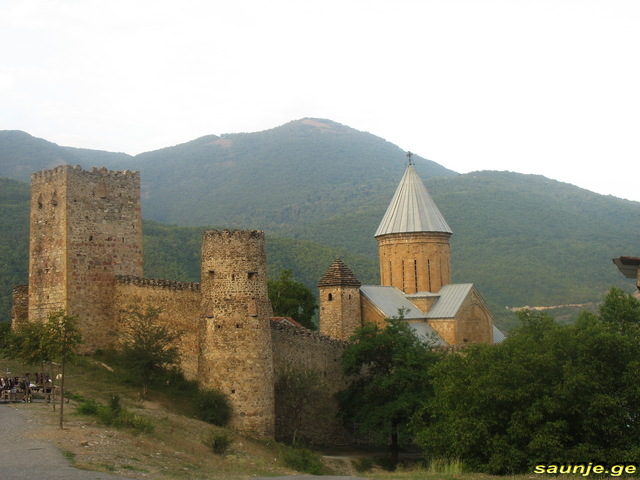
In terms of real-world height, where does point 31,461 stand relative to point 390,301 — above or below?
below

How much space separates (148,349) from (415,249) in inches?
600

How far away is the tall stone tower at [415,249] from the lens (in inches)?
1350

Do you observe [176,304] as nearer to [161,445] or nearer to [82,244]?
[82,244]

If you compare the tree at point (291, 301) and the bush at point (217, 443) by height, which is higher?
the tree at point (291, 301)

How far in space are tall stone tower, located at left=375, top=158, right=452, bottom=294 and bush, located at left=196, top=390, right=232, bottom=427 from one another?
14.9m

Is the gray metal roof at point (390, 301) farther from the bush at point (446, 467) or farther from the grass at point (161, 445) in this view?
the bush at point (446, 467)

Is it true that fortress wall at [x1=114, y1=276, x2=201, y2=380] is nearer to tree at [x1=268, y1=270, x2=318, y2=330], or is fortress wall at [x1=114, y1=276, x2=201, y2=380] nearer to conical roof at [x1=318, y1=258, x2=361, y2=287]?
conical roof at [x1=318, y1=258, x2=361, y2=287]

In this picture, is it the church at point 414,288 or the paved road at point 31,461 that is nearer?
the paved road at point 31,461

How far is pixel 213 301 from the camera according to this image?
21453 mm

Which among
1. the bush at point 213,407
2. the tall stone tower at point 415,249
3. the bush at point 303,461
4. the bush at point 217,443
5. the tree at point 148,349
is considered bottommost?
the bush at point 303,461

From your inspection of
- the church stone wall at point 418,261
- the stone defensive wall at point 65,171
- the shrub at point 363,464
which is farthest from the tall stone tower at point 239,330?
the church stone wall at point 418,261

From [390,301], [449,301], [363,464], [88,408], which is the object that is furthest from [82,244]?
[449,301]

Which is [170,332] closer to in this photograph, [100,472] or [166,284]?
[166,284]

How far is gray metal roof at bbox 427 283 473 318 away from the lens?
32.9 metres
